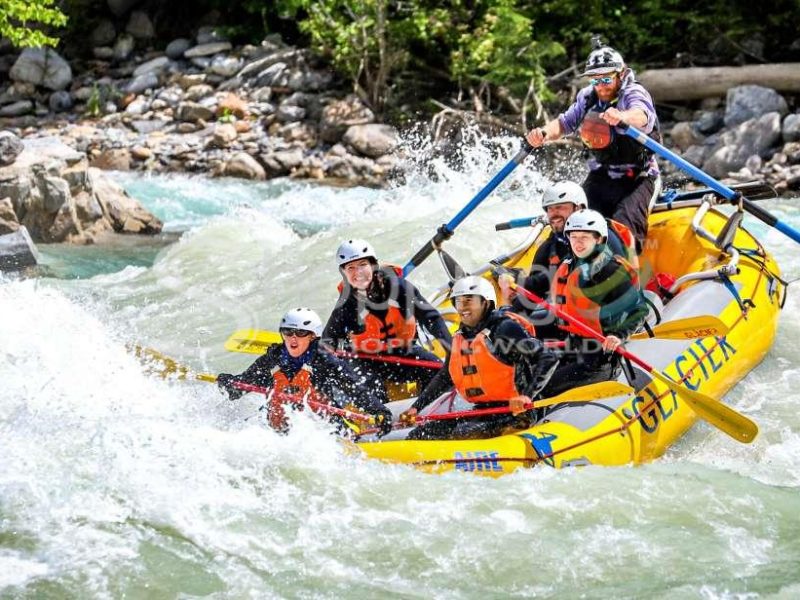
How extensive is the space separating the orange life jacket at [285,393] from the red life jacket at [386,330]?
49 cm

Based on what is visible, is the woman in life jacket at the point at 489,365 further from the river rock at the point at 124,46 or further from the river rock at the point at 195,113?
the river rock at the point at 124,46

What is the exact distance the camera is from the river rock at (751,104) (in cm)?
1541

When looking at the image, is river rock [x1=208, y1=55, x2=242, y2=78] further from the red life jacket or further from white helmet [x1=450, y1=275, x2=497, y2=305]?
white helmet [x1=450, y1=275, x2=497, y2=305]

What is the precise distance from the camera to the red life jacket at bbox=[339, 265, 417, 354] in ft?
22.0

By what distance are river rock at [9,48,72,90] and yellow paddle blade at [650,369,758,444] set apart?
1681 centimetres

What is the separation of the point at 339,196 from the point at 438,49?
3.96 m

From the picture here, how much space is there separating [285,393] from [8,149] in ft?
24.5

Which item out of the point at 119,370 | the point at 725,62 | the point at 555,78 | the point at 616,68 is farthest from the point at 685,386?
the point at 725,62

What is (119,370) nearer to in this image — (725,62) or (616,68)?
(616,68)

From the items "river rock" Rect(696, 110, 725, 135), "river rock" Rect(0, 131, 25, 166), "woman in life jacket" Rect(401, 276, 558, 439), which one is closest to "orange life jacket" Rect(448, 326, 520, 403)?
"woman in life jacket" Rect(401, 276, 558, 439)

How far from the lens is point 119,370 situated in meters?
7.13

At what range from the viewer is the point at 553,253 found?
6.97 m

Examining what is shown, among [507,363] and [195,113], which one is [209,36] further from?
[507,363]

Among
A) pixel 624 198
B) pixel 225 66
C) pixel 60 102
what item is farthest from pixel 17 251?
pixel 60 102
